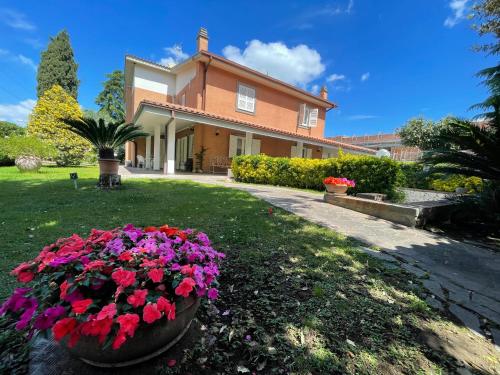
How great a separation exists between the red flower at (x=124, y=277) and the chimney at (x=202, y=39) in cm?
1619

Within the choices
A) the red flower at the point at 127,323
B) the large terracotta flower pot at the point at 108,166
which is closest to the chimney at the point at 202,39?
the large terracotta flower pot at the point at 108,166

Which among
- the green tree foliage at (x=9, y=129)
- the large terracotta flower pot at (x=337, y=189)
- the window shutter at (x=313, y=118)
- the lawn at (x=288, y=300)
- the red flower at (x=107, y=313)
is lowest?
the lawn at (x=288, y=300)

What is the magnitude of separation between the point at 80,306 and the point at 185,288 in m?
0.43

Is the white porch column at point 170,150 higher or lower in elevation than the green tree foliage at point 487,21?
lower

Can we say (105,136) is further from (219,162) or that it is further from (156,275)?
(219,162)

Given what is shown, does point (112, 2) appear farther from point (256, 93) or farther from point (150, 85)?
point (256, 93)

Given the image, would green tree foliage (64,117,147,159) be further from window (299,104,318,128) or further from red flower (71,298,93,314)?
window (299,104,318,128)

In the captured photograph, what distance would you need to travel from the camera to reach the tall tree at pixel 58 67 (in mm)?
26438

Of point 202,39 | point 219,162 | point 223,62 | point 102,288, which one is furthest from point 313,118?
point 102,288

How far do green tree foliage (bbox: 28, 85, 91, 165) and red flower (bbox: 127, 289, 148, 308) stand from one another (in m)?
16.5

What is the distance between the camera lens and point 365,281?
7.54 feet

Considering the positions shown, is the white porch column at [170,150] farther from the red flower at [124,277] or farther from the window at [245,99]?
the red flower at [124,277]

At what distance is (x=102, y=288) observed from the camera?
1212mm

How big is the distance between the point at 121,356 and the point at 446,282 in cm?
286
